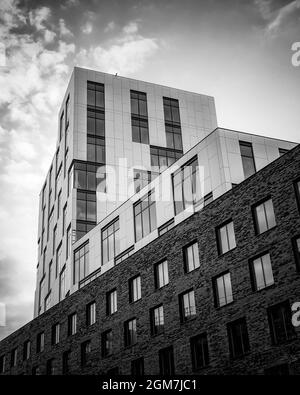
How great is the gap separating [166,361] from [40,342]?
21935mm

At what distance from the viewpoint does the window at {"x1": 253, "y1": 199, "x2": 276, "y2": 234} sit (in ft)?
109

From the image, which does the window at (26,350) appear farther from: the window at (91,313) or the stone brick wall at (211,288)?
the window at (91,313)

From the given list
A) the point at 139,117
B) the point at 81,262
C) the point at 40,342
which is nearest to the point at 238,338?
the point at 81,262

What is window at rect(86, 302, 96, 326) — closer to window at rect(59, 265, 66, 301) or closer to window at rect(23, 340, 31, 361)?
window at rect(59, 265, 66, 301)

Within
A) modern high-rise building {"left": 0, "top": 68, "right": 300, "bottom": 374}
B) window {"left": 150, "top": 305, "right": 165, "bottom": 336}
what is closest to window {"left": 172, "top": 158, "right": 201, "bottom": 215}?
modern high-rise building {"left": 0, "top": 68, "right": 300, "bottom": 374}

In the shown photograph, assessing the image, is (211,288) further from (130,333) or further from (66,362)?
(66,362)

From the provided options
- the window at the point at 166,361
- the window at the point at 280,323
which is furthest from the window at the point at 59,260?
the window at the point at 280,323

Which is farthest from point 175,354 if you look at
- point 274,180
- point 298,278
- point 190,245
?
point 274,180

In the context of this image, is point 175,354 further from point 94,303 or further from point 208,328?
point 94,303

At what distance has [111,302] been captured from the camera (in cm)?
4588

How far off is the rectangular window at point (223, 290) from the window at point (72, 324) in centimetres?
1853

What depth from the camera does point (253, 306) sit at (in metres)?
32.5

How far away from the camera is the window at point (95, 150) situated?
65.2m

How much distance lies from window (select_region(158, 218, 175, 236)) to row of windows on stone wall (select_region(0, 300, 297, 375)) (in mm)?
7328
